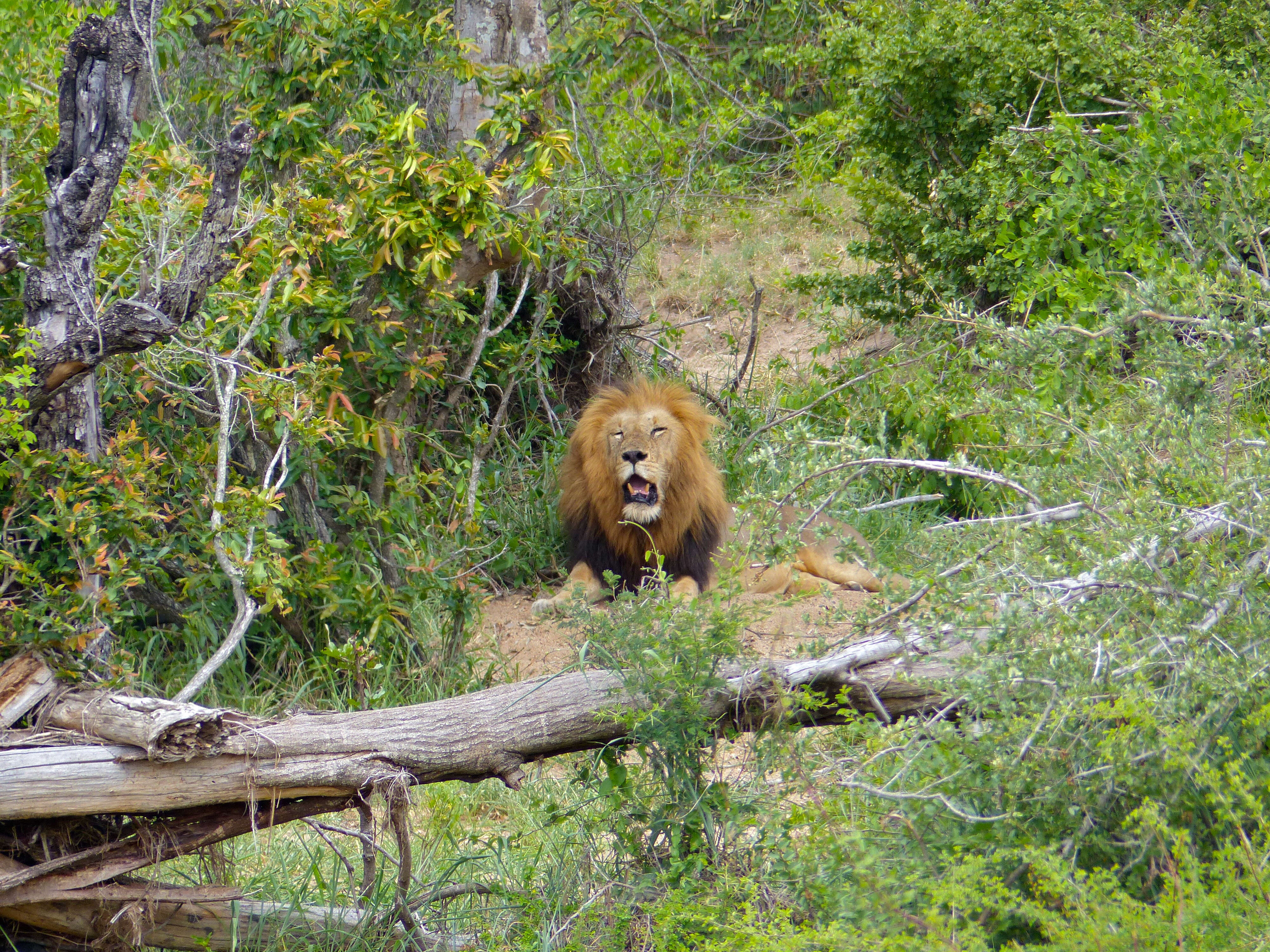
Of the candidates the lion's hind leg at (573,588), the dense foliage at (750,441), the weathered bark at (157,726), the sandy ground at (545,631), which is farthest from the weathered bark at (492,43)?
the weathered bark at (157,726)

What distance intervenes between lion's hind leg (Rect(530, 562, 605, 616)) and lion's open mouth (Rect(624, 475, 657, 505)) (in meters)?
0.48

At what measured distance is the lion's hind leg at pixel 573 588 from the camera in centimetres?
621

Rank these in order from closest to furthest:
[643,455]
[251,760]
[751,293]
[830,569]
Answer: [251,760] < [643,455] < [830,569] < [751,293]

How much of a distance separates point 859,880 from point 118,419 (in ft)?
12.6

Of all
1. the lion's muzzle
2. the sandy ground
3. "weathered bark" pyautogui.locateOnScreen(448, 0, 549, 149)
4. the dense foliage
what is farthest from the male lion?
"weathered bark" pyautogui.locateOnScreen(448, 0, 549, 149)

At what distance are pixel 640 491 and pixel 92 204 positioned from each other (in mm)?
3356

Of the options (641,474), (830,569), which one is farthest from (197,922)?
(830,569)

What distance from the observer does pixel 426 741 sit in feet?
11.1

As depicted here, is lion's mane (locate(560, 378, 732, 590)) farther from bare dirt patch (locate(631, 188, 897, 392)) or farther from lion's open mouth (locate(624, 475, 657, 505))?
bare dirt patch (locate(631, 188, 897, 392))

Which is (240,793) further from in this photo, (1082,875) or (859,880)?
Answer: (1082,875)

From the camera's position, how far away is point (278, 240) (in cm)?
461

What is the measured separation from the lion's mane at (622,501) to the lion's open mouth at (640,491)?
1.9 inches

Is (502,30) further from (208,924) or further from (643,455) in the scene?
(208,924)

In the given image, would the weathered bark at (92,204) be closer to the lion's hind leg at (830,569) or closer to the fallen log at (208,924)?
the fallen log at (208,924)
